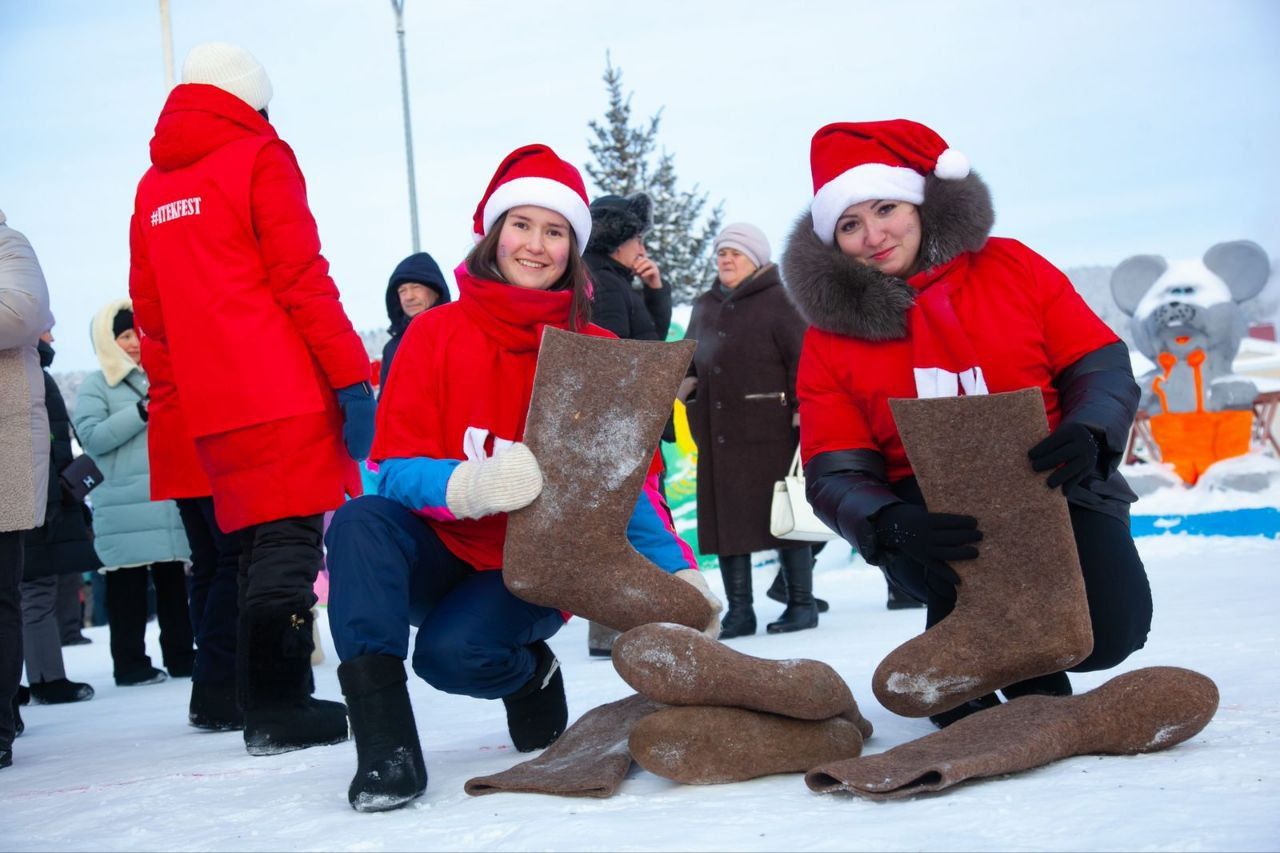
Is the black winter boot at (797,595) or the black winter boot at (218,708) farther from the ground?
the black winter boot at (218,708)

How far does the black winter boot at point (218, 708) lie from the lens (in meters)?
3.33

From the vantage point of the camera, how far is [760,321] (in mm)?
5133

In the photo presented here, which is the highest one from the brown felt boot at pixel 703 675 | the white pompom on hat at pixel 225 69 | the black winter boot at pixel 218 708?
the white pompom on hat at pixel 225 69

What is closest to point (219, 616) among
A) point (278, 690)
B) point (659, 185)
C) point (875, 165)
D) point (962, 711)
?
point (278, 690)

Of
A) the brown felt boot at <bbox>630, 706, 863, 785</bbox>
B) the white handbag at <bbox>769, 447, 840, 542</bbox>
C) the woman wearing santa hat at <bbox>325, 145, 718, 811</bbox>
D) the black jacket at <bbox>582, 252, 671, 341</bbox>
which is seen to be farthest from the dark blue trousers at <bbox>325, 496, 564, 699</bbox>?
the white handbag at <bbox>769, 447, 840, 542</bbox>

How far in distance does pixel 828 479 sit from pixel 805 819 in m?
0.95

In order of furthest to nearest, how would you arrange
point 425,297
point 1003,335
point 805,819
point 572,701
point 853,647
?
point 425,297, point 853,647, point 572,701, point 1003,335, point 805,819

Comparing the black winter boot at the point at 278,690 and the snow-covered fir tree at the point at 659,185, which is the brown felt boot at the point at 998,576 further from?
the snow-covered fir tree at the point at 659,185

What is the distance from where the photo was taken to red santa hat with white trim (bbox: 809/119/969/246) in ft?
8.73

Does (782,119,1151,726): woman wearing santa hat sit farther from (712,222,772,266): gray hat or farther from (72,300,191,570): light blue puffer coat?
(72,300,191,570): light blue puffer coat

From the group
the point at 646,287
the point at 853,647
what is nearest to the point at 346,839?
the point at 853,647

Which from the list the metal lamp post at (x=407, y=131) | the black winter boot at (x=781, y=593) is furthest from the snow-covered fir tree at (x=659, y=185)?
the black winter boot at (x=781, y=593)

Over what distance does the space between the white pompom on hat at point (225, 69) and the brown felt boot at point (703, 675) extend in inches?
73.5

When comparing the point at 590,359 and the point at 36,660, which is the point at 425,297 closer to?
the point at 36,660
